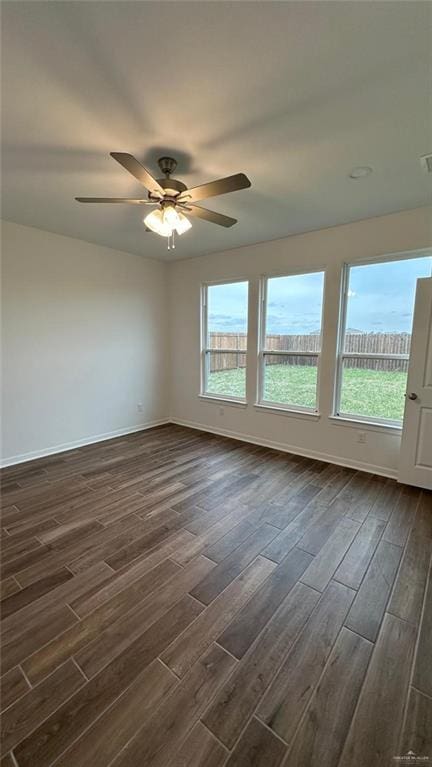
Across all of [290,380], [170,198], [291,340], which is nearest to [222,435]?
[290,380]

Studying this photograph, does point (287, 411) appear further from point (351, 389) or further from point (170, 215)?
point (170, 215)

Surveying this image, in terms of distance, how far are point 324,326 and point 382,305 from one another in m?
0.62

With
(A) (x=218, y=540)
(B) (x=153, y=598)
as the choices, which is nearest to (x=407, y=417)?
(A) (x=218, y=540)

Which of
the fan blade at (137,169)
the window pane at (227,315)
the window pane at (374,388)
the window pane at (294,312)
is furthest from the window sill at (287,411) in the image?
the fan blade at (137,169)

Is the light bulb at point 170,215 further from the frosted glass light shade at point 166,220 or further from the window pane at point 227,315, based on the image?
the window pane at point 227,315

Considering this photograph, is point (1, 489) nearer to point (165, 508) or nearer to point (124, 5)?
point (165, 508)

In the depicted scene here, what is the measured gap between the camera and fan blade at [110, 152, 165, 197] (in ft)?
5.19

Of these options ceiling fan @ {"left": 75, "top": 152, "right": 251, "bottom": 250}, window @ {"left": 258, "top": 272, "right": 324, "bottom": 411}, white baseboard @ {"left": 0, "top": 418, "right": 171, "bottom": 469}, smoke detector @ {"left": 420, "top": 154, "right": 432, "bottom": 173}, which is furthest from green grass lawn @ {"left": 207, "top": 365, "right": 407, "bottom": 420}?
ceiling fan @ {"left": 75, "top": 152, "right": 251, "bottom": 250}

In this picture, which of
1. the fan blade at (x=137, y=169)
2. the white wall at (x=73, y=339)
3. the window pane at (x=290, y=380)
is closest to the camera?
the fan blade at (x=137, y=169)

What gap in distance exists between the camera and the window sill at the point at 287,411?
379 cm

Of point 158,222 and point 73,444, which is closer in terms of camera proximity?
point 158,222

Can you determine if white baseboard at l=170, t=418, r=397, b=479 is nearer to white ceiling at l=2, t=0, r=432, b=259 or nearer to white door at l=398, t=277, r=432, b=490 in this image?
white door at l=398, t=277, r=432, b=490

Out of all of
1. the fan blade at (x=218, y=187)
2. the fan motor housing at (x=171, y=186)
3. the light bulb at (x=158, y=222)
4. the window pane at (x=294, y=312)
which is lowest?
the window pane at (x=294, y=312)

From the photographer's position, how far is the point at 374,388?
134 inches
